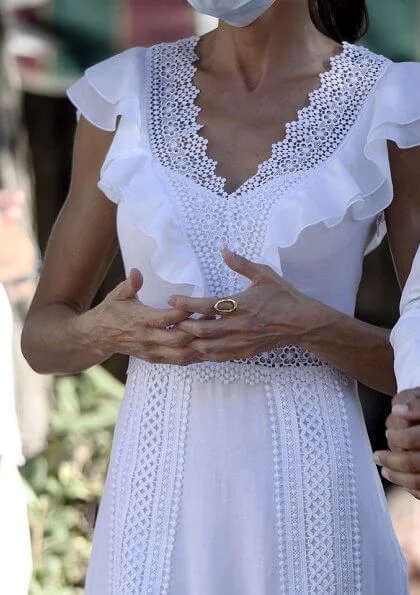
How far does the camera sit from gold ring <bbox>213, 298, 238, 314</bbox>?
7.24 ft

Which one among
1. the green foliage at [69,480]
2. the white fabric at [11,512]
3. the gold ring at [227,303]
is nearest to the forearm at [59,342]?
the gold ring at [227,303]

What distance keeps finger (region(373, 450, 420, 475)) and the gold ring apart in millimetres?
414

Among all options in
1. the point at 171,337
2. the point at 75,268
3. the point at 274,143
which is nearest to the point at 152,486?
the point at 171,337

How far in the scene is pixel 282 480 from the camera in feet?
7.53

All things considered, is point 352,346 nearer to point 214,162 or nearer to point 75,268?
point 214,162

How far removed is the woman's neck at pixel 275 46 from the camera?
2553mm

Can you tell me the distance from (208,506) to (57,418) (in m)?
2.09

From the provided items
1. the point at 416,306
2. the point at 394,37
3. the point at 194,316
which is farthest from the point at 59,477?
the point at 416,306

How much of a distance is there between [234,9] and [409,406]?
2.84 ft

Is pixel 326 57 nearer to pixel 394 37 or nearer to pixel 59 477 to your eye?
pixel 394 37

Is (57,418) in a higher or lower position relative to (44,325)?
lower

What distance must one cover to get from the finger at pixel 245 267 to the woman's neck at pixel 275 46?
0.52m

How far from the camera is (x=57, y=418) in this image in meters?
4.32

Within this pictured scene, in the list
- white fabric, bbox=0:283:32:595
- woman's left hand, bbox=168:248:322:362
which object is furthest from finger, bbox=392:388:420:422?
white fabric, bbox=0:283:32:595
